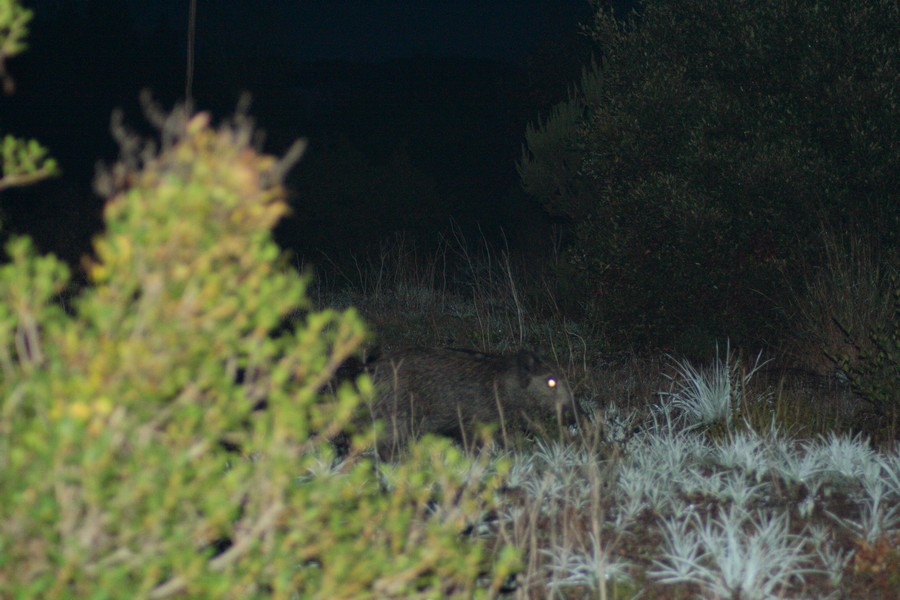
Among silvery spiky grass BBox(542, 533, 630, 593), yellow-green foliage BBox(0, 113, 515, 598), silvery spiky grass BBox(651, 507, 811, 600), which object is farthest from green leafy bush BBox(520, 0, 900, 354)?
yellow-green foliage BBox(0, 113, 515, 598)

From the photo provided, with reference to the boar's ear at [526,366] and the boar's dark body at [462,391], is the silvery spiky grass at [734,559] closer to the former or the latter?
the boar's dark body at [462,391]

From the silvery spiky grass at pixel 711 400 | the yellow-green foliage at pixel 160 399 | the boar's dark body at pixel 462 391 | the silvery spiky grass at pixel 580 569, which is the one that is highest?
the yellow-green foliage at pixel 160 399

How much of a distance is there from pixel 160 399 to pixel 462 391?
4364mm

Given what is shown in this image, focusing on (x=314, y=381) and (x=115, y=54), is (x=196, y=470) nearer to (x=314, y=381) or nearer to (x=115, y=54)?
(x=314, y=381)

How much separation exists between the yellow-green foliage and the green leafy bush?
25.5 ft

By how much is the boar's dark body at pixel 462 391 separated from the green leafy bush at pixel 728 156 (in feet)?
11.9

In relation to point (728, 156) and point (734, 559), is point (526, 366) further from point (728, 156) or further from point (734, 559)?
point (728, 156)

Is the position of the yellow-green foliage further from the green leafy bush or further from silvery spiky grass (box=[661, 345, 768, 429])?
the green leafy bush

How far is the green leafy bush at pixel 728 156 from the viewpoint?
29.6ft

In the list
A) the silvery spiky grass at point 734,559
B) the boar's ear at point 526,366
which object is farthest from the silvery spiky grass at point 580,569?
the boar's ear at point 526,366

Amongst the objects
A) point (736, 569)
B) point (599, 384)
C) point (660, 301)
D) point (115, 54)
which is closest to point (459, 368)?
point (599, 384)

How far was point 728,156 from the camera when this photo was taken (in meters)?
9.28

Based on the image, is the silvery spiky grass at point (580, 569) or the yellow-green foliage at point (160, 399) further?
the silvery spiky grass at point (580, 569)

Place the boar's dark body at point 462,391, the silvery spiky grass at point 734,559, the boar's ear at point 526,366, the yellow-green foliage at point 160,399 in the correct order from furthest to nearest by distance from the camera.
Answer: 1. the boar's ear at point 526,366
2. the boar's dark body at point 462,391
3. the silvery spiky grass at point 734,559
4. the yellow-green foliage at point 160,399
